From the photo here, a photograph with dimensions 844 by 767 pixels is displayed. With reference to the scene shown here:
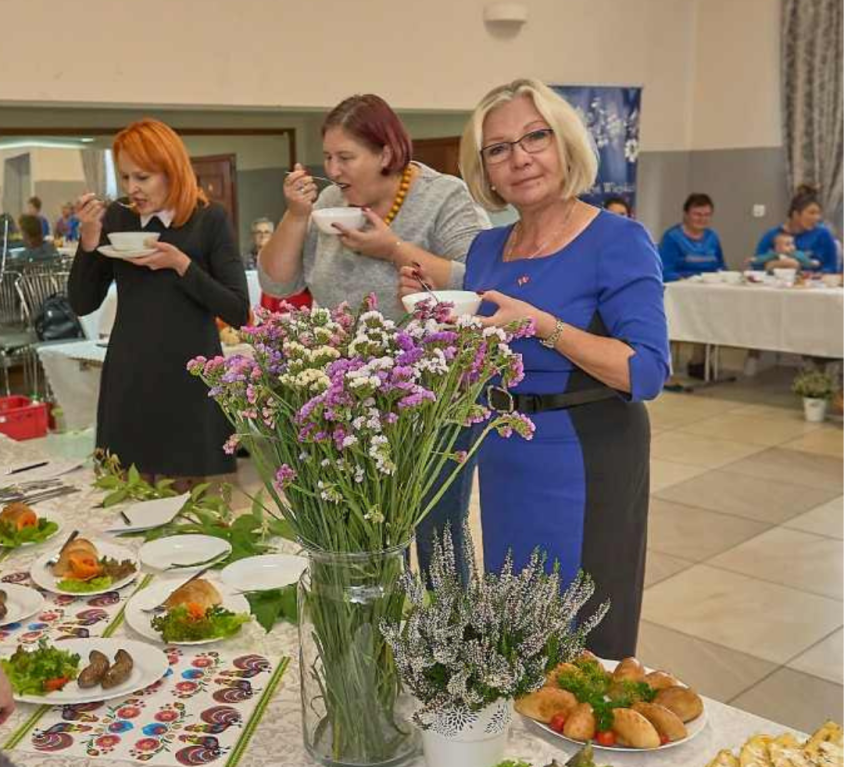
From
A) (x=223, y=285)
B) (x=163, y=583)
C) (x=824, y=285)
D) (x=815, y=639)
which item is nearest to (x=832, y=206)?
(x=824, y=285)

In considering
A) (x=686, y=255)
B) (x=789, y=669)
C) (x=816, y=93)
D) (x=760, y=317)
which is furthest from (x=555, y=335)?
(x=816, y=93)

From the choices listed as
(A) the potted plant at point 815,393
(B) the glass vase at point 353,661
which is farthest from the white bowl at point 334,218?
(A) the potted plant at point 815,393

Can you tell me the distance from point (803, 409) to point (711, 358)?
1091mm

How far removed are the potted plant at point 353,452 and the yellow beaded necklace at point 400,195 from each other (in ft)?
3.51

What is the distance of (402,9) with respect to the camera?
632 centimetres

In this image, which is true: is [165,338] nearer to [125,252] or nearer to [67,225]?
[125,252]

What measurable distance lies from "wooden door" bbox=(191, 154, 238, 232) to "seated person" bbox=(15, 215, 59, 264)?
3.86 ft

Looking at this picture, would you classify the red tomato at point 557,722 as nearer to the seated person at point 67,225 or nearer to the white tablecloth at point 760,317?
the white tablecloth at point 760,317

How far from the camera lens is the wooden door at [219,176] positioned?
736 centimetres

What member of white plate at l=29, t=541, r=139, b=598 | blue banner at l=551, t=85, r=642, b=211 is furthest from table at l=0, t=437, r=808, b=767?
blue banner at l=551, t=85, r=642, b=211

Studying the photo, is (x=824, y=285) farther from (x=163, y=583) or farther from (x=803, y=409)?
(x=163, y=583)

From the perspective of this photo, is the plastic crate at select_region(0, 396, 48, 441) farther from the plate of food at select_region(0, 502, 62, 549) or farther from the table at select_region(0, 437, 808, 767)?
the table at select_region(0, 437, 808, 767)

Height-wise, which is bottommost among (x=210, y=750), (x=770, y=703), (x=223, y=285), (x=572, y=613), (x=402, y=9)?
(x=770, y=703)

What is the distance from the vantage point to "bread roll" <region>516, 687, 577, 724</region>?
1223 mm
